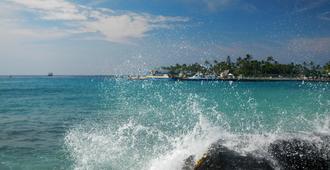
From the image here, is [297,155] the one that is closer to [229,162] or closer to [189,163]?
[229,162]

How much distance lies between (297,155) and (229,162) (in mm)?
1665

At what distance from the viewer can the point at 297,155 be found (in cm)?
753

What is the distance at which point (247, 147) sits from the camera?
7.85 m

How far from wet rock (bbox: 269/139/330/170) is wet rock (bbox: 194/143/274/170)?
49 cm

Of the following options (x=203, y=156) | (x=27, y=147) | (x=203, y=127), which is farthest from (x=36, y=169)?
(x=203, y=156)

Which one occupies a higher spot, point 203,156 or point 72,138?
point 203,156

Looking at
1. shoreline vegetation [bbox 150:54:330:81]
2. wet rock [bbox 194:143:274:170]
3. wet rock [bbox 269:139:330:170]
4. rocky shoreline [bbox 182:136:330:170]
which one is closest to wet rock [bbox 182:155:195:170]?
rocky shoreline [bbox 182:136:330:170]

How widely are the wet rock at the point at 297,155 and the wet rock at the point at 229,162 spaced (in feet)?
1.62

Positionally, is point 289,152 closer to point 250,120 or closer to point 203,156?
point 203,156

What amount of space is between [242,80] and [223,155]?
149m

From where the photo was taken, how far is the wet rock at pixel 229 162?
6.96 m

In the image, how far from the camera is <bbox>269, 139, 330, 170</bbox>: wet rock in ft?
24.0

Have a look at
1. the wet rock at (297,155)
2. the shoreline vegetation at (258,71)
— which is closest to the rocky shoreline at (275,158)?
the wet rock at (297,155)

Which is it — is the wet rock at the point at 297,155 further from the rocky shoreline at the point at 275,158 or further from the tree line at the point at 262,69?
the tree line at the point at 262,69
